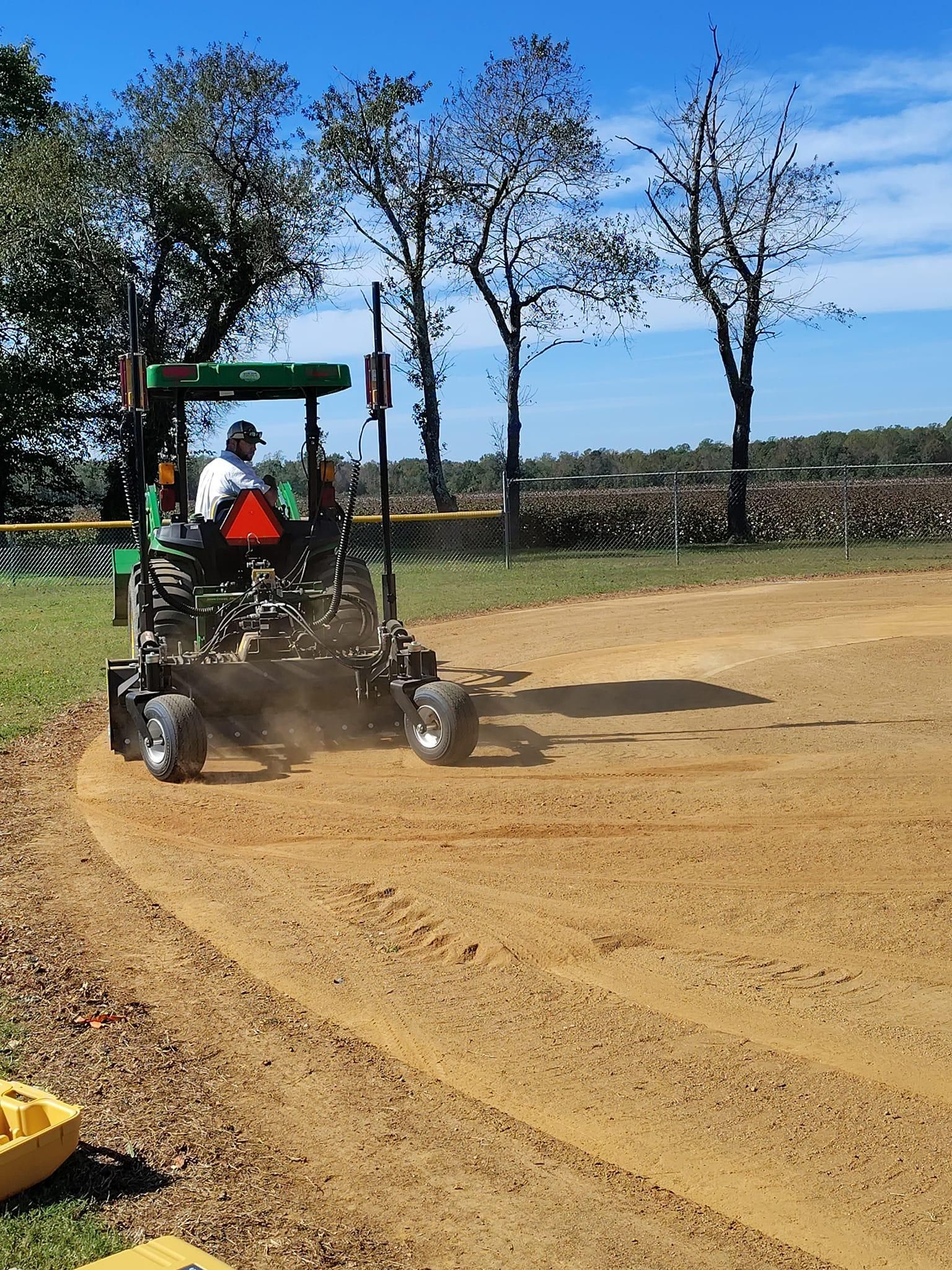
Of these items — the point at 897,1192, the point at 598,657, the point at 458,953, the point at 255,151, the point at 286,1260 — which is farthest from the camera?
the point at 255,151

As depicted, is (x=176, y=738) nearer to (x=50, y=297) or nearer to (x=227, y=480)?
(x=227, y=480)

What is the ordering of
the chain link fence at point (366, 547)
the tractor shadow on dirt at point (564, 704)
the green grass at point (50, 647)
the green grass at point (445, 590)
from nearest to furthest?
the tractor shadow on dirt at point (564, 704)
the green grass at point (50, 647)
the green grass at point (445, 590)
the chain link fence at point (366, 547)

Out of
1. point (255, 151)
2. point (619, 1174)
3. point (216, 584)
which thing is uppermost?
point (255, 151)

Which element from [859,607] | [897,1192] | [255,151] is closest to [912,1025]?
[897,1192]

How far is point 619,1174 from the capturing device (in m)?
3.59

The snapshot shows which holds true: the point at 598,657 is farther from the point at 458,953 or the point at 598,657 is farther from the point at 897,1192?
the point at 897,1192

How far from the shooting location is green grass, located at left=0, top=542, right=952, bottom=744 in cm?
1256

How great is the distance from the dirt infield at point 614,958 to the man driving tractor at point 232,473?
2.17m

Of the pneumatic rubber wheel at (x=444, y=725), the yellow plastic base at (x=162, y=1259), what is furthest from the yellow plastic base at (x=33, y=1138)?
the pneumatic rubber wheel at (x=444, y=725)

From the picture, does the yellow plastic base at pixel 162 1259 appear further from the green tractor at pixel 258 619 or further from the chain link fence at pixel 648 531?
the chain link fence at pixel 648 531

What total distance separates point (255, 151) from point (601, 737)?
26.5 m

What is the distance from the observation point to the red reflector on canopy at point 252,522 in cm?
981

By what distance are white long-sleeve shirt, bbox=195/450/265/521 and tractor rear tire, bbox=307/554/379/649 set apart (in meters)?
0.90

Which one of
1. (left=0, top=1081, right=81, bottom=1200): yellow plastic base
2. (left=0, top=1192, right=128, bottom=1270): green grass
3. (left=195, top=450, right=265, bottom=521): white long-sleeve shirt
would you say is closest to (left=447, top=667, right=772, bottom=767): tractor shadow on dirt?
(left=195, top=450, right=265, bottom=521): white long-sleeve shirt
